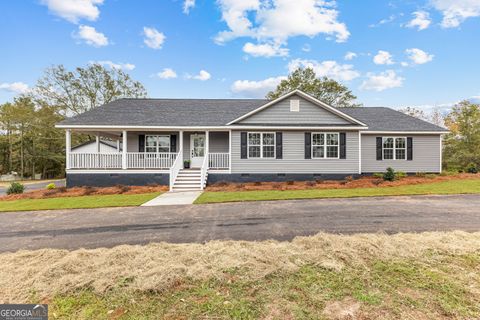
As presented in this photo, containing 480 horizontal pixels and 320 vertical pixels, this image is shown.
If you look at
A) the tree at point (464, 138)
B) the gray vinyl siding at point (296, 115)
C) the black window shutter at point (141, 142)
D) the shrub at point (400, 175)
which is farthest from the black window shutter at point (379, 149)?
the black window shutter at point (141, 142)

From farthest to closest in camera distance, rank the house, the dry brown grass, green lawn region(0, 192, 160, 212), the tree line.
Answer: the tree line, the house, green lawn region(0, 192, 160, 212), the dry brown grass

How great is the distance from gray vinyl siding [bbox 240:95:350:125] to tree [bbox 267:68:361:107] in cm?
1660

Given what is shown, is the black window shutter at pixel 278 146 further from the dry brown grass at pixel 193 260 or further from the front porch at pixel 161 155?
the dry brown grass at pixel 193 260

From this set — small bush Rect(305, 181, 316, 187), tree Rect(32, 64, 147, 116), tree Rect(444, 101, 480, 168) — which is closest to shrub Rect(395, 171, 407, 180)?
small bush Rect(305, 181, 316, 187)

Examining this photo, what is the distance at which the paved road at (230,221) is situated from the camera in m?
5.29

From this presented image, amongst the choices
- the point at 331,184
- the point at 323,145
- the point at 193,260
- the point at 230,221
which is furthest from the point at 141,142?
the point at 193,260

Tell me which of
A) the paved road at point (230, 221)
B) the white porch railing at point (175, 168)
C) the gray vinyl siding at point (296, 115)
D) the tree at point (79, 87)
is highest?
the tree at point (79, 87)

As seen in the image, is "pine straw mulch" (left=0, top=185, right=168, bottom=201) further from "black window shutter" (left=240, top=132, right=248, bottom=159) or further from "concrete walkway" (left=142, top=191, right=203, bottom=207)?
"black window shutter" (left=240, top=132, right=248, bottom=159)

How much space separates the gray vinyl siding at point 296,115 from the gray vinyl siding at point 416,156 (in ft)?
9.77

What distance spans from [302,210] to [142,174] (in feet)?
32.7

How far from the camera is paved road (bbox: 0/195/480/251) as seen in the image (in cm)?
529

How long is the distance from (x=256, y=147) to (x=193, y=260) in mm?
10579

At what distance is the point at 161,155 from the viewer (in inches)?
565

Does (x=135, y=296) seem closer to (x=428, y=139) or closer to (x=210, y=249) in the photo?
(x=210, y=249)
